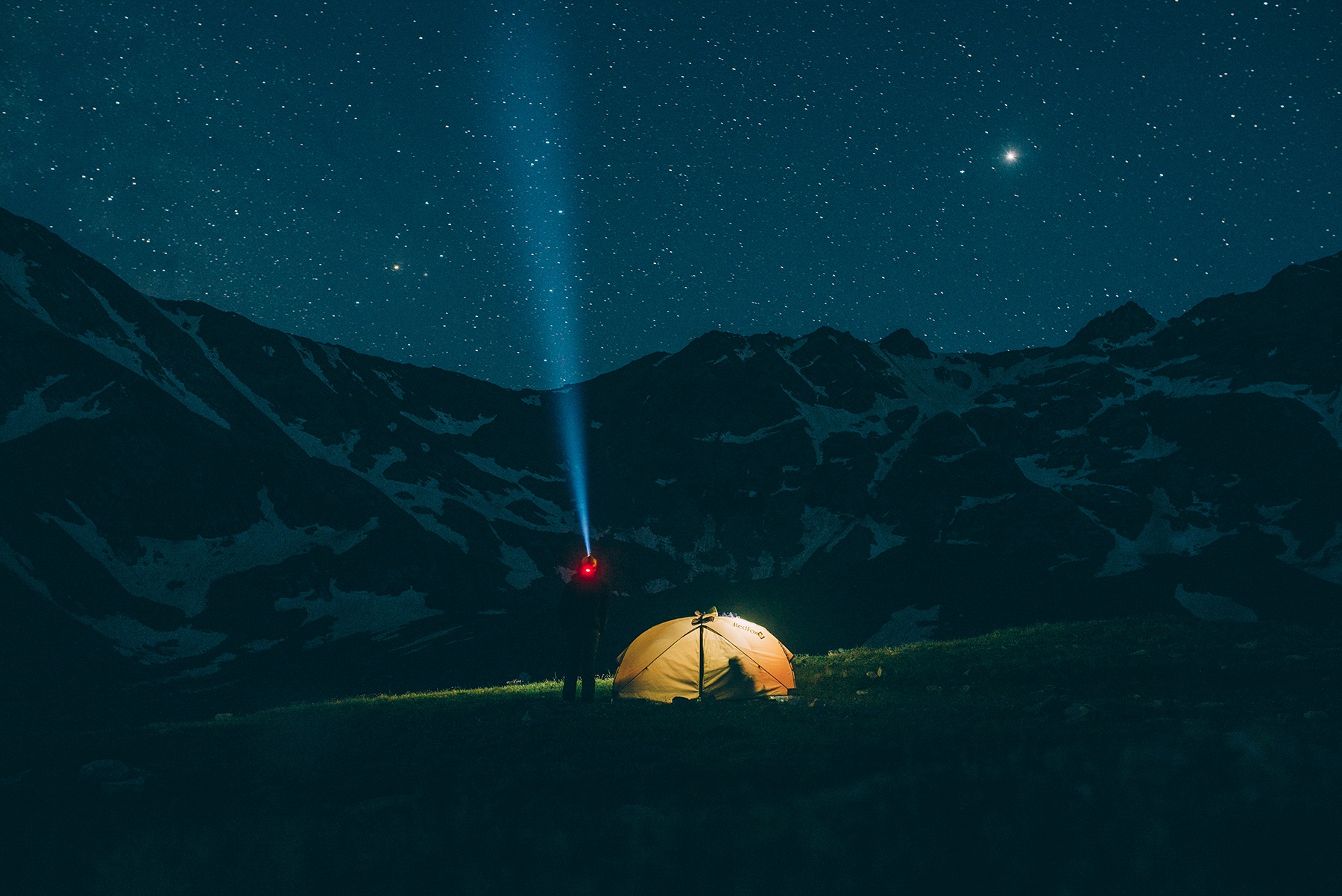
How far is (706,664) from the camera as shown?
19.3m

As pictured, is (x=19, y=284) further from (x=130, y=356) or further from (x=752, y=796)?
(x=752, y=796)

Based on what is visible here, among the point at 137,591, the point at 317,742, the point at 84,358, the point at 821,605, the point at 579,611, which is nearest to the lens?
the point at 317,742

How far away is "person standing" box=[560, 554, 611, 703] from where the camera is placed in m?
19.3

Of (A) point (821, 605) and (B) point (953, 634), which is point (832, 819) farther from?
(A) point (821, 605)

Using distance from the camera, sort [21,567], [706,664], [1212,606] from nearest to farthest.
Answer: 1. [706,664]
2. [21,567]
3. [1212,606]

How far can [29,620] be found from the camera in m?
130

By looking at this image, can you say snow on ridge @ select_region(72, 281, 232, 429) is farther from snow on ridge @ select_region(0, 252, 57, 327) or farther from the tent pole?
the tent pole

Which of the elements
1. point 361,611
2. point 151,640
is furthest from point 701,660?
point 361,611

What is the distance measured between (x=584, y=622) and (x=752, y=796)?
1061cm

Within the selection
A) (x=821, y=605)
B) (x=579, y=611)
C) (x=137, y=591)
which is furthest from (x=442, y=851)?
(x=821, y=605)

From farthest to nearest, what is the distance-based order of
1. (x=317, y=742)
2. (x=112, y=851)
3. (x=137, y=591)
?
(x=137, y=591)
(x=317, y=742)
(x=112, y=851)

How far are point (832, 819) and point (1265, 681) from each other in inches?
519

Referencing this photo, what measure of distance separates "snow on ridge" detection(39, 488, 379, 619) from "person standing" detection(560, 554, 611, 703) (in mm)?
164611

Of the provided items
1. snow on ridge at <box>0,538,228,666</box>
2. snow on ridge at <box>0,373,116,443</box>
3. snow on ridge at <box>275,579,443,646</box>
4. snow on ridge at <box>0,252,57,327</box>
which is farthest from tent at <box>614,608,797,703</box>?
snow on ridge at <box>0,252,57,327</box>
